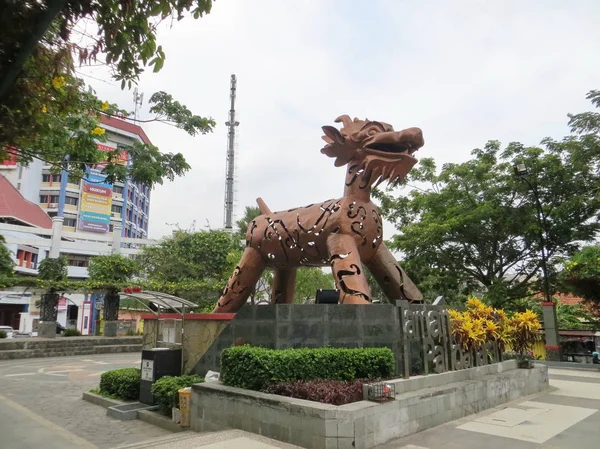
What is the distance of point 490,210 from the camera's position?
18.4m

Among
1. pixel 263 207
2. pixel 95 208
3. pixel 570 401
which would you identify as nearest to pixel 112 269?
pixel 263 207

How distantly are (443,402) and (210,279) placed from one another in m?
23.0

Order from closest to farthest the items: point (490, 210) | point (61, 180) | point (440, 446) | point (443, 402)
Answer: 1. point (440, 446)
2. point (443, 402)
3. point (490, 210)
4. point (61, 180)

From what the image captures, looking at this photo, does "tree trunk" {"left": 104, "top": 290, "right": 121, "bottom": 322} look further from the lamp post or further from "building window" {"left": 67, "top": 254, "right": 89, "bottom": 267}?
"building window" {"left": 67, "top": 254, "right": 89, "bottom": 267}

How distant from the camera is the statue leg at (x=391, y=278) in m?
9.16

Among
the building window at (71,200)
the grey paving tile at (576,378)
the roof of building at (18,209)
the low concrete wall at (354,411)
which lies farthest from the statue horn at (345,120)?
the building window at (71,200)

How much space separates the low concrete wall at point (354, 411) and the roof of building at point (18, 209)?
126ft

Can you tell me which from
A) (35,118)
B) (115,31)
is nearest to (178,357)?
(35,118)

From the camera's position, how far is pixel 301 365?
6.76 metres

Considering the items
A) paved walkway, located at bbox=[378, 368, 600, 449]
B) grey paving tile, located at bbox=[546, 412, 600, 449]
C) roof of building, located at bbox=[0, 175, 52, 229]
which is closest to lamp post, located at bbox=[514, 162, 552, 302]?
paved walkway, located at bbox=[378, 368, 600, 449]

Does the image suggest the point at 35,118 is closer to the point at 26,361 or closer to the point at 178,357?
the point at 178,357

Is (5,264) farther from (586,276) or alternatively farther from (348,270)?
(586,276)

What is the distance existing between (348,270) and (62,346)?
64.6 feet

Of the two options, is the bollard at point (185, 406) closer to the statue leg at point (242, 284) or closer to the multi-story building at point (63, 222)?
the statue leg at point (242, 284)
